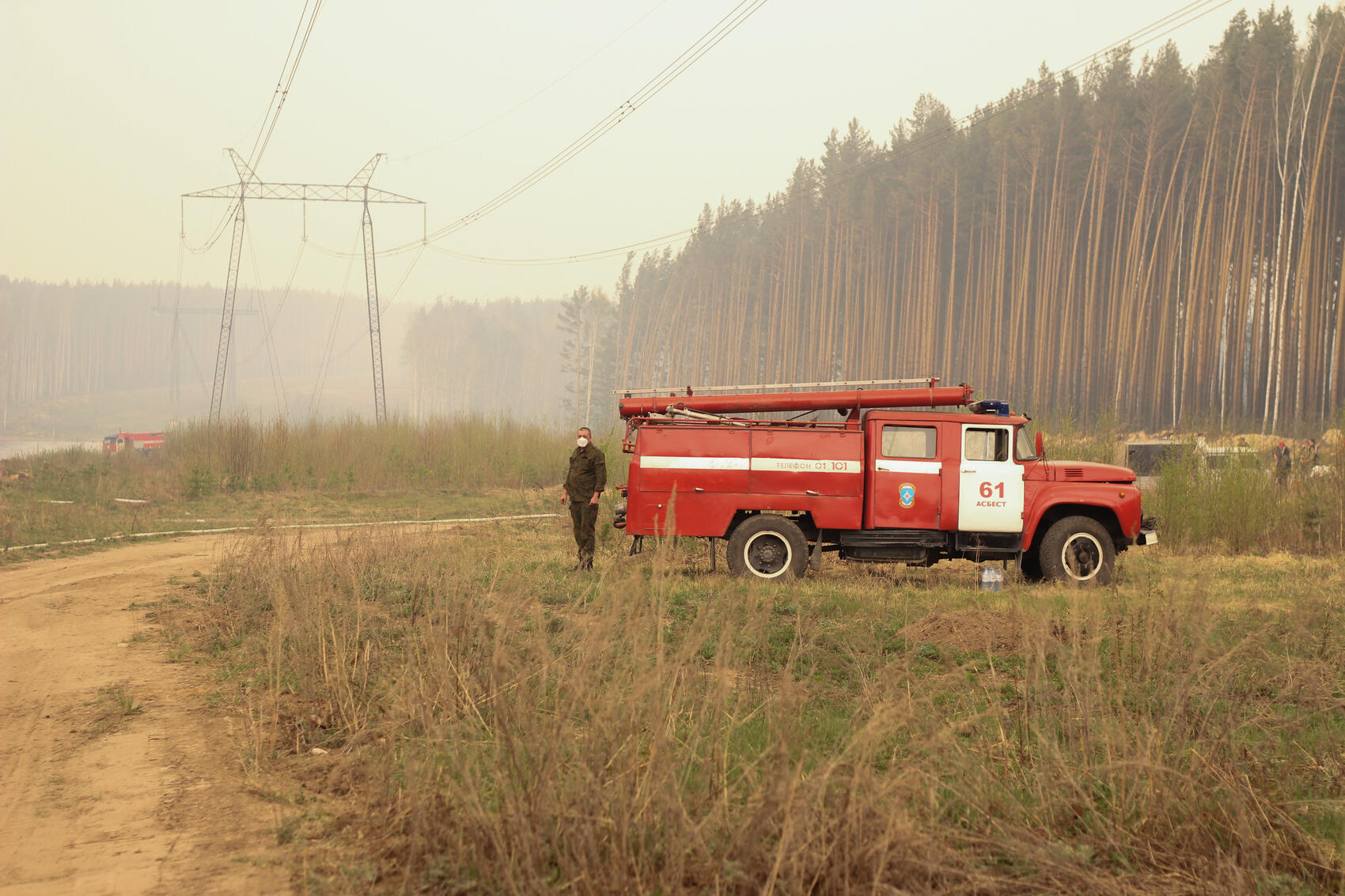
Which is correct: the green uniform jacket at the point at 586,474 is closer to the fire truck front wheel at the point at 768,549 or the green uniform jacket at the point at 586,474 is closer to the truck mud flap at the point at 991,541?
the fire truck front wheel at the point at 768,549

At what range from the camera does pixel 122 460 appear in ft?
103

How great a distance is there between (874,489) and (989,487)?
1519 mm

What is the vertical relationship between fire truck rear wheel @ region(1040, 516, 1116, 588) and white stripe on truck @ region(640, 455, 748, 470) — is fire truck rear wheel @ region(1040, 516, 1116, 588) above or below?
below

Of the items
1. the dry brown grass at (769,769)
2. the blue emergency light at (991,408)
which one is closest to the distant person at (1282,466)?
the blue emergency light at (991,408)

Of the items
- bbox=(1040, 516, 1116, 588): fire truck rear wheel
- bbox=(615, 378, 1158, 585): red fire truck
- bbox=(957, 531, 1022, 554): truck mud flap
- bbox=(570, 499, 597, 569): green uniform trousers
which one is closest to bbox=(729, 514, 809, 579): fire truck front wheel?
bbox=(615, 378, 1158, 585): red fire truck

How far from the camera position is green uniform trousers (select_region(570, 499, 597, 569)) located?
43.0 ft

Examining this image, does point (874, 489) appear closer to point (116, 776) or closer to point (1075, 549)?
point (1075, 549)

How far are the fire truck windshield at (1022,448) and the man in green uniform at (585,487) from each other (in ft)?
17.9

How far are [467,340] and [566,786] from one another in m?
133

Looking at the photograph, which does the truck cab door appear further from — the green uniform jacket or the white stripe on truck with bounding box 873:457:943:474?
the green uniform jacket

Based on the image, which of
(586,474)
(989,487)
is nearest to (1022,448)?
(989,487)

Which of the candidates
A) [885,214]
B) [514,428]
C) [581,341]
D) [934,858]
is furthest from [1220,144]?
[581,341]

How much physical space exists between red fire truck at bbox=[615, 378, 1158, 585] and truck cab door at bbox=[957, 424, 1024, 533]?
0.05 feet

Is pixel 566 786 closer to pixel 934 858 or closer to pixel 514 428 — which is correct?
pixel 934 858
